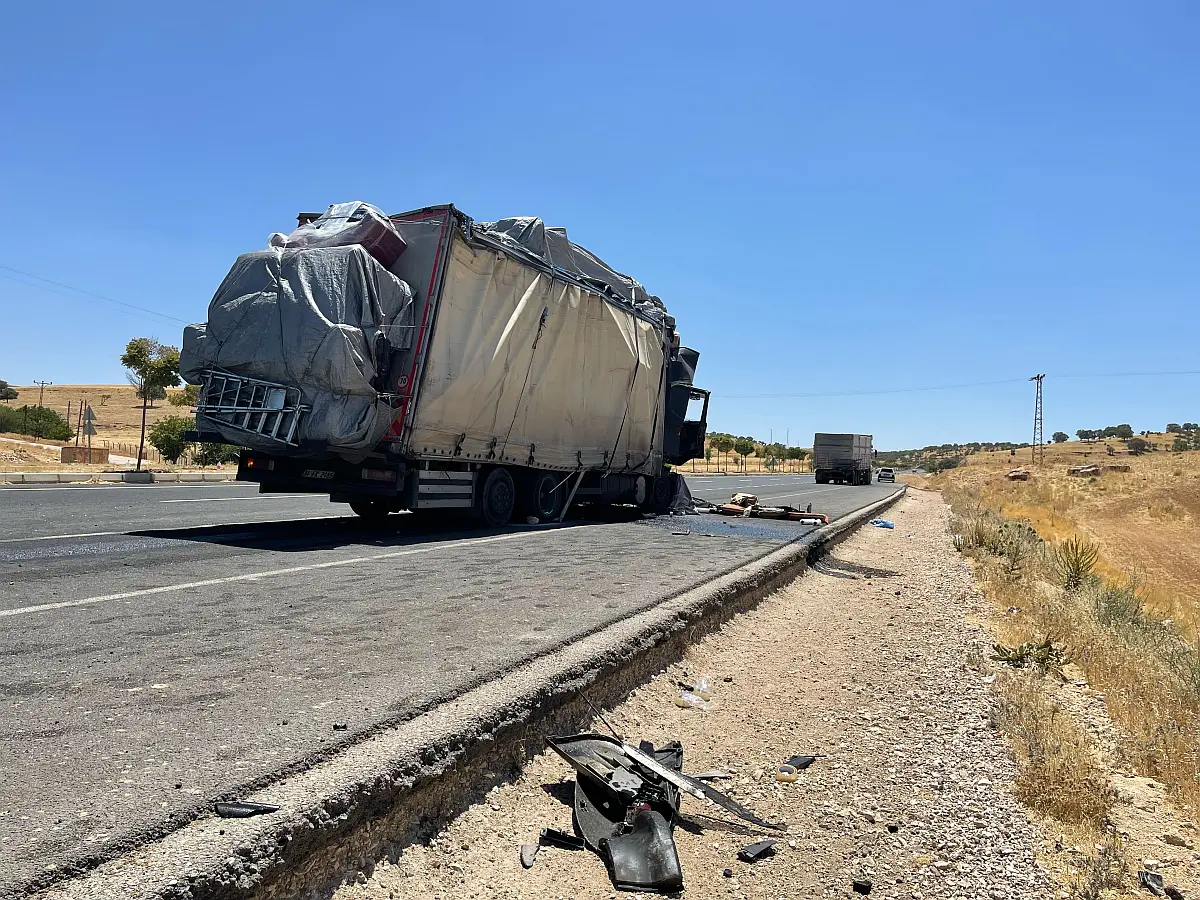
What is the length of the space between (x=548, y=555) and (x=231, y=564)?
332 centimetres

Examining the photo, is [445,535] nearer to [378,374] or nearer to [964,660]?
[378,374]

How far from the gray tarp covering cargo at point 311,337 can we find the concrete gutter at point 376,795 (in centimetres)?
547

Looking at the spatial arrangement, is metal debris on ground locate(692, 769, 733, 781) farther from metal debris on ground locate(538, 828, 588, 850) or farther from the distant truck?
the distant truck

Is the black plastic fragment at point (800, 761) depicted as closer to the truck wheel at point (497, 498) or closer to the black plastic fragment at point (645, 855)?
the black plastic fragment at point (645, 855)

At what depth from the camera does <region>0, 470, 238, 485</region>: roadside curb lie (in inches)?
905

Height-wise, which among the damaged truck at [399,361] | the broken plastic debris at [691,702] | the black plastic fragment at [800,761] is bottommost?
the black plastic fragment at [800,761]

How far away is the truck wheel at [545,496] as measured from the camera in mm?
13117

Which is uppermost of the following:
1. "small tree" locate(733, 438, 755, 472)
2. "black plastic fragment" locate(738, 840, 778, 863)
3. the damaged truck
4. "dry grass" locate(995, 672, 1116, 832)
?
"small tree" locate(733, 438, 755, 472)

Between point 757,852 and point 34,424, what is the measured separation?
2659 inches

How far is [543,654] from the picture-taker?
4723 mm

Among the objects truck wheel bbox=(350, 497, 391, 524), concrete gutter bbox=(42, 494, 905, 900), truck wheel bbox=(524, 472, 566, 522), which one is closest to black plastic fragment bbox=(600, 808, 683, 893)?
concrete gutter bbox=(42, 494, 905, 900)

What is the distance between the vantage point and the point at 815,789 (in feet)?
13.7

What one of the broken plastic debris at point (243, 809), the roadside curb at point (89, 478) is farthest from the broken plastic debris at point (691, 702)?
the roadside curb at point (89, 478)

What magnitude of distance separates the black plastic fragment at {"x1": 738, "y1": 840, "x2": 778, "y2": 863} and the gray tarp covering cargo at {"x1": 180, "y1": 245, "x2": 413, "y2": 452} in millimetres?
7329
